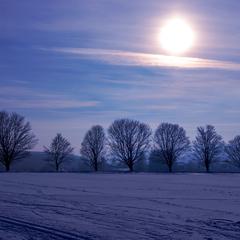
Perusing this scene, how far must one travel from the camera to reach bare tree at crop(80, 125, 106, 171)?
348 feet

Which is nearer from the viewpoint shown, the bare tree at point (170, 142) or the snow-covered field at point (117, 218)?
the snow-covered field at point (117, 218)

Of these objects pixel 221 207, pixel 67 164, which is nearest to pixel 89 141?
pixel 67 164

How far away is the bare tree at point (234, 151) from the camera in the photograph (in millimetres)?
107750

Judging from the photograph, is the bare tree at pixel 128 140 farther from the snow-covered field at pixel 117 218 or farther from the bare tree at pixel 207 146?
the snow-covered field at pixel 117 218

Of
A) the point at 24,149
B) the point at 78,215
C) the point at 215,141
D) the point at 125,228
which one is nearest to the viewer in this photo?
the point at 125,228

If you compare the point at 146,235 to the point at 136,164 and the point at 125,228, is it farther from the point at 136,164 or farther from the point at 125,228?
the point at 136,164

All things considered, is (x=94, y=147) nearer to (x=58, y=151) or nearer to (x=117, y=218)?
(x=58, y=151)

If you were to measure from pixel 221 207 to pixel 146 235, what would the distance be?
866 centimetres

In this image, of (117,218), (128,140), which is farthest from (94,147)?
(117,218)

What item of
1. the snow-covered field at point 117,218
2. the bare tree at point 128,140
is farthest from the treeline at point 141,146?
the snow-covered field at point 117,218

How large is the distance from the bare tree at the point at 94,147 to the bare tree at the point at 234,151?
86.8ft

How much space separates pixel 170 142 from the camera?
107750mm

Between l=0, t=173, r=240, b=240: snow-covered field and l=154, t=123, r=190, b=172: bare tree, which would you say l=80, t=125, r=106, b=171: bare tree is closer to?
l=154, t=123, r=190, b=172: bare tree

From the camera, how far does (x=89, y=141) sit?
109m
